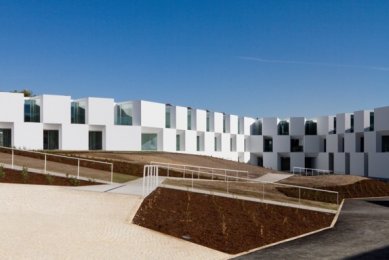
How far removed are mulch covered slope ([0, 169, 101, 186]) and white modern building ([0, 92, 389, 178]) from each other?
24.9 metres

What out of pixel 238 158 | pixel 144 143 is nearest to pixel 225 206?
pixel 144 143

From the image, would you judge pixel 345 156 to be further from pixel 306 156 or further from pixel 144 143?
pixel 144 143

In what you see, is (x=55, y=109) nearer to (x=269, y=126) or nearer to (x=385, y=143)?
(x=269, y=126)

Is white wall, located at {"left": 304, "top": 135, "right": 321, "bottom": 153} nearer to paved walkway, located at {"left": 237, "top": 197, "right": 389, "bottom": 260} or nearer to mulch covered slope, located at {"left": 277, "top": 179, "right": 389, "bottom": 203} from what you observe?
mulch covered slope, located at {"left": 277, "top": 179, "right": 389, "bottom": 203}

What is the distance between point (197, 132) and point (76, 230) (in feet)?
164

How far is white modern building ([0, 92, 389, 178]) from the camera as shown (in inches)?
1786

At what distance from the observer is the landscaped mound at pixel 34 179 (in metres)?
19.1

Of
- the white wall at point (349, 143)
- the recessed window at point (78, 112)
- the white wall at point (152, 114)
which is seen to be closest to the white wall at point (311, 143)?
the white wall at point (349, 143)

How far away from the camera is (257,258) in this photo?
1177 centimetres

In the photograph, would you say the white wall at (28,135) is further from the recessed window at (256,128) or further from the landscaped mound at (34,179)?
the recessed window at (256,128)

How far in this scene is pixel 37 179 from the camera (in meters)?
19.8

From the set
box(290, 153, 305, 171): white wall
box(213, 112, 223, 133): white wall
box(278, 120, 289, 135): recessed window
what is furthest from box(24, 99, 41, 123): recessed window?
box(290, 153, 305, 171): white wall

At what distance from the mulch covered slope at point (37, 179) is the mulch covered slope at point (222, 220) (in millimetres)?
4016

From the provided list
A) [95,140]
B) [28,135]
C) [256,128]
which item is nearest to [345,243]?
[28,135]
